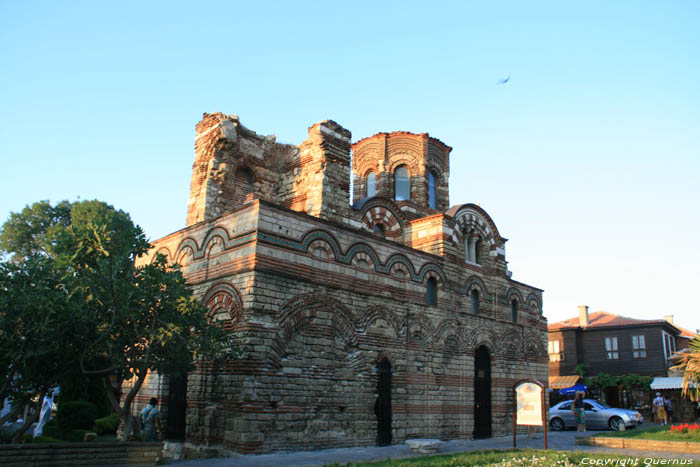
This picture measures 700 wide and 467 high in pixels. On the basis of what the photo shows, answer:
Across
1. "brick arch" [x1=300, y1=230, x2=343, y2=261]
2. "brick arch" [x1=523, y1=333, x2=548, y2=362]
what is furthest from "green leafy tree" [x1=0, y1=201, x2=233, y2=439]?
"brick arch" [x1=523, y1=333, x2=548, y2=362]

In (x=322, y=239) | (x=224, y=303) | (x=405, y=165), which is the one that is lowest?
(x=224, y=303)

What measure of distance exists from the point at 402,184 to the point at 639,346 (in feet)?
58.7

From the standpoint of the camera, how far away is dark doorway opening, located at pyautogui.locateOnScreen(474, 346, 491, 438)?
1614cm

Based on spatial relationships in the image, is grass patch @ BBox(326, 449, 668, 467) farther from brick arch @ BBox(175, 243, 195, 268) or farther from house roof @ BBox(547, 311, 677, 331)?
house roof @ BBox(547, 311, 677, 331)

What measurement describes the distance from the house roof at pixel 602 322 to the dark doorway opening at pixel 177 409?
2393cm

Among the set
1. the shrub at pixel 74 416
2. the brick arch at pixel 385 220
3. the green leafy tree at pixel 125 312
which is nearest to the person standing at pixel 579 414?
the brick arch at pixel 385 220

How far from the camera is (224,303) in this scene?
464 inches

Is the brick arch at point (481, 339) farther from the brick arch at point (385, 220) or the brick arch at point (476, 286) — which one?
the brick arch at point (385, 220)

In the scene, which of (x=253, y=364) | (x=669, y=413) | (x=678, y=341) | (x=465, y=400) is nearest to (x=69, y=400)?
(x=253, y=364)

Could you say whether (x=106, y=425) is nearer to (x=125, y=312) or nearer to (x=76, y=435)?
(x=76, y=435)

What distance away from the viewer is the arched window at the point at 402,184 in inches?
906

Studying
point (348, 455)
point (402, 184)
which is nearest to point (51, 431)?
point (348, 455)

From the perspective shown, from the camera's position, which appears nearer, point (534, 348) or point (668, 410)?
point (534, 348)

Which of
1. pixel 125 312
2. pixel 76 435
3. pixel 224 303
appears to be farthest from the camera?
pixel 76 435
